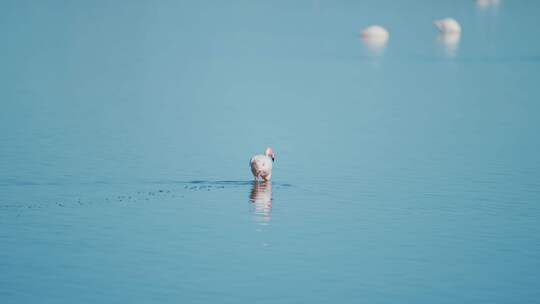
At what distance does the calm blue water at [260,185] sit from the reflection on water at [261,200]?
11cm

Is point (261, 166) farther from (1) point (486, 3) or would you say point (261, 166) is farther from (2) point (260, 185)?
(1) point (486, 3)

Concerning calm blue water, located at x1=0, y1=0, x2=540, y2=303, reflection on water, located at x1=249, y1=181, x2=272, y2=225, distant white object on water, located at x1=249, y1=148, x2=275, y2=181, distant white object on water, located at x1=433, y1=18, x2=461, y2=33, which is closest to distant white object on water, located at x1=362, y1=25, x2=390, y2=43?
distant white object on water, located at x1=433, y1=18, x2=461, y2=33

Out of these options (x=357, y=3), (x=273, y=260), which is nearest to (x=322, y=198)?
(x=273, y=260)

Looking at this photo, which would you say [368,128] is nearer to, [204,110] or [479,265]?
[204,110]

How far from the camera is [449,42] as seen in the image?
258 ft

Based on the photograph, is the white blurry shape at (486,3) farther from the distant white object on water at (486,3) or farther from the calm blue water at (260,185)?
the calm blue water at (260,185)

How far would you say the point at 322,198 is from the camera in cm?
2638

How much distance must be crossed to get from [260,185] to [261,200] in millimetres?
1901

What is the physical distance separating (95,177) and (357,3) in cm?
9259

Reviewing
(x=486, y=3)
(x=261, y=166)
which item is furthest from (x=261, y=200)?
(x=486, y=3)

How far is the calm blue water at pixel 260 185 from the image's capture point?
19531 millimetres

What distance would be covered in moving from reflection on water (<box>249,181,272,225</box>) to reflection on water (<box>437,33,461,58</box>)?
4259 centimetres

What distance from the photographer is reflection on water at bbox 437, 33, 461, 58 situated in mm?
70644

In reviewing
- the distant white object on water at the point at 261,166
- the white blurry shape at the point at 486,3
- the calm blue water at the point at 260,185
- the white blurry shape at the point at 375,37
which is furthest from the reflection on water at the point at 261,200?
the white blurry shape at the point at 486,3
